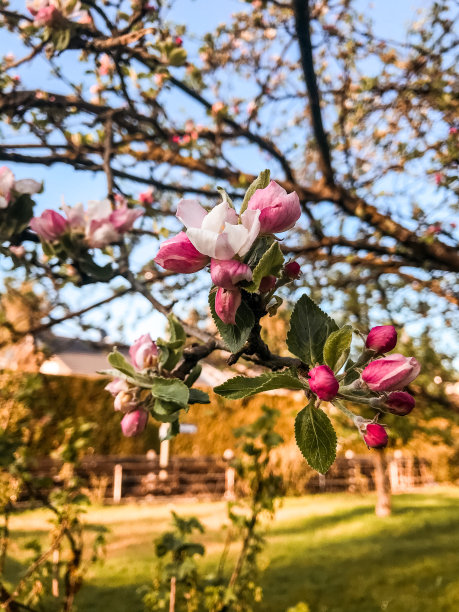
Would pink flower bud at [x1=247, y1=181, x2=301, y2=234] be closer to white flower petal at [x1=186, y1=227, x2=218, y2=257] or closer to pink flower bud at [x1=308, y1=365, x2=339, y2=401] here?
white flower petal at [x1=186, y1=227, x2=218, y2=257]

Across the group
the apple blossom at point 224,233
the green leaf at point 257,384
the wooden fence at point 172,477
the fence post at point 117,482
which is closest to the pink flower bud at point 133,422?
the green leaf at point 257,384

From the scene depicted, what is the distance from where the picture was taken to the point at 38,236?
163cm

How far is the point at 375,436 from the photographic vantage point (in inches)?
29.0

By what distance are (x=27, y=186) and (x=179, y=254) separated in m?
1.02

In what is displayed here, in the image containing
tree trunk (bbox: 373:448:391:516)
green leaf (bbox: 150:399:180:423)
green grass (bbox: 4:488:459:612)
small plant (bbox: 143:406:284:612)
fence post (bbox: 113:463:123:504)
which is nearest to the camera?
green leaf (bbox: 150:399:180:423)

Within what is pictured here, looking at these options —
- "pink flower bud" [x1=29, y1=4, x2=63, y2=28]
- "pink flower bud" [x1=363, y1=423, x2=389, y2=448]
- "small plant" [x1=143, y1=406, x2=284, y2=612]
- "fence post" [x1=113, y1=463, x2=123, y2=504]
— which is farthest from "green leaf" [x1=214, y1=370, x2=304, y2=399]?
"fence post" [x1=113, y1=463, x2=123, y2=504]

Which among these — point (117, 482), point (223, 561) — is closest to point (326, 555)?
point (223, 561)

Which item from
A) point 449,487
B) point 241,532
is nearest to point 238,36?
point 241,532

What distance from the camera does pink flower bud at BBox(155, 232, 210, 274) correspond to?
0.78m

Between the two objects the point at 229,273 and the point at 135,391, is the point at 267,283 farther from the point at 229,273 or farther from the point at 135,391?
the point at 135,391

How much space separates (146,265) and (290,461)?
30.8 ft

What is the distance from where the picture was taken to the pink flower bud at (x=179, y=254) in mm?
781

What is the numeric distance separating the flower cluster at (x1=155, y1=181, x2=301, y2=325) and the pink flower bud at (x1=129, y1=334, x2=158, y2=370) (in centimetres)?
26

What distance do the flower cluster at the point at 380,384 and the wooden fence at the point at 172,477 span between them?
9.84 m
